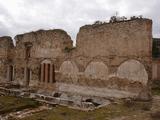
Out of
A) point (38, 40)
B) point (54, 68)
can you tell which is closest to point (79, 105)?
point (54, 68)

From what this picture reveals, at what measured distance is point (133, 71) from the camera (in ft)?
37.4

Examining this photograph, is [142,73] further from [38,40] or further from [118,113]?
[38,40]

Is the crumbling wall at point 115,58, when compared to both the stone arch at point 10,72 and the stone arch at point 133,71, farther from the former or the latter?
the stone arch at point 10,72

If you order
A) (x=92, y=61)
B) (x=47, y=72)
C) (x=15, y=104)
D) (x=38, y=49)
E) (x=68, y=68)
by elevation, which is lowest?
(x=15, y=104)

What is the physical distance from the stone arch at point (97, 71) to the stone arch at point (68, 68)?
2.92 ft

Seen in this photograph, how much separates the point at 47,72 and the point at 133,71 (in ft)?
21.0

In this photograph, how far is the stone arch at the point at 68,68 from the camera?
14084 mm

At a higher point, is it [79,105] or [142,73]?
[142,73]

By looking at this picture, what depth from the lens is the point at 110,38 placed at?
12352 mm

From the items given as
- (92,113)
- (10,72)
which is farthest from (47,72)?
(92,113)

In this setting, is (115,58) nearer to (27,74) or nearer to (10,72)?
(27,74)

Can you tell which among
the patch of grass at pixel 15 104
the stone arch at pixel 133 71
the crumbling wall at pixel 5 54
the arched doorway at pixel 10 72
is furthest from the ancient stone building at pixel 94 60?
the patch of grass at pixel 15 104

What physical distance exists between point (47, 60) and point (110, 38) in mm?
5196

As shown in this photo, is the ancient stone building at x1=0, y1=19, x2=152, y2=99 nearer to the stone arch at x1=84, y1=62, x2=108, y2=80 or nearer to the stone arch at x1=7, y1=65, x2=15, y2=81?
the stone arch at x1=84, y1=62, x2=108, y2=80
